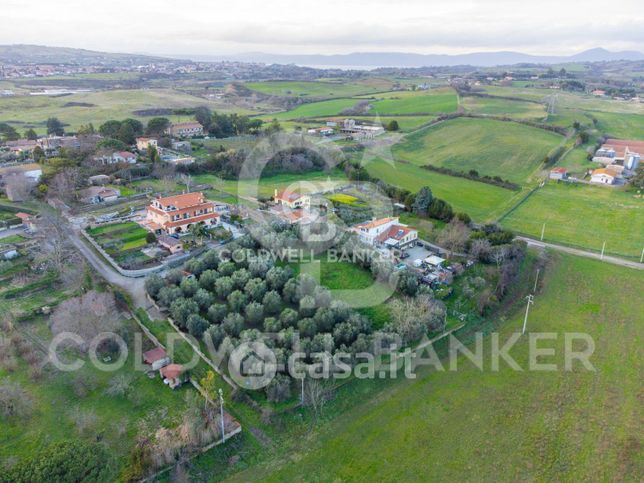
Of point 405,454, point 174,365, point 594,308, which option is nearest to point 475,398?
point 405,454

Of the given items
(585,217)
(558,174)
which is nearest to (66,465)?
(585,217)

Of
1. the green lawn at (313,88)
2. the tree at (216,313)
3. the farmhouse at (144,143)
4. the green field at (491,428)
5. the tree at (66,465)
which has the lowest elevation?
the green field at (491,428)

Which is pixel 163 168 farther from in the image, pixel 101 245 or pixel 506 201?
pixel 506 201

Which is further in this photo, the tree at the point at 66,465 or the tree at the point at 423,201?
the tree at the point at 423,201

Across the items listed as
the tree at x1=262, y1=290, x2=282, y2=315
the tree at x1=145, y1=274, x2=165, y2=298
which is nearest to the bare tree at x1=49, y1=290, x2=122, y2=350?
the tree at x1=145, y1=274, x2=165, y2=298

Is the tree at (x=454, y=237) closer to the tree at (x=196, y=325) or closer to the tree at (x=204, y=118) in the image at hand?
the tree at (x=196, y=325)

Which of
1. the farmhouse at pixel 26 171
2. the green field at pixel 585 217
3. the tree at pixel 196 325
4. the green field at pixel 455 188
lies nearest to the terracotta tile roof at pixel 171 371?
the tree at pixel 196 325

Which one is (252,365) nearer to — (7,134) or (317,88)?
(7,134)
